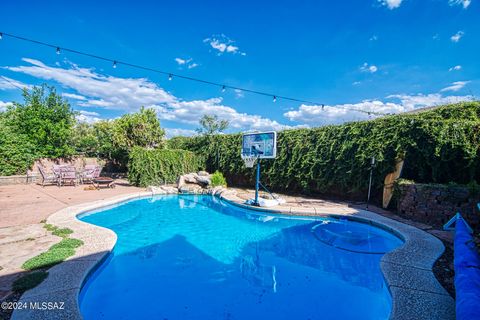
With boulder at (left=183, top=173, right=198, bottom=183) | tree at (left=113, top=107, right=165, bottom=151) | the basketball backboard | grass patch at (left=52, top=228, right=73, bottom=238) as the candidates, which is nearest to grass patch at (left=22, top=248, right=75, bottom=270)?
grass patch at (left=52, top=228, right=73, bottom=238)

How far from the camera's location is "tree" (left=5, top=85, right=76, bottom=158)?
11.6m

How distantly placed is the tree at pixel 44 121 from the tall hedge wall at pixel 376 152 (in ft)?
32.3

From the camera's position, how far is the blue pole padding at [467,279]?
1.62m

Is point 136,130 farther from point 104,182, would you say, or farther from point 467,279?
point 467,279

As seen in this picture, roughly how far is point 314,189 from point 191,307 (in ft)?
24.1

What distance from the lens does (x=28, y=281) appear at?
8.08 ft

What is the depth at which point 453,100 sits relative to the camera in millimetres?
6340

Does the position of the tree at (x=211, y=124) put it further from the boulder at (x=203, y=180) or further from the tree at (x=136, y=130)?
the boulder at (x=203, y=180)

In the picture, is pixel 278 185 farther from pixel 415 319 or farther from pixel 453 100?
pixel 415 319

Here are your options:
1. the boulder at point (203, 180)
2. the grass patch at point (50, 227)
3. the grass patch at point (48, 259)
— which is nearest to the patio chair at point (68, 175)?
the boulder at point (203, 180)

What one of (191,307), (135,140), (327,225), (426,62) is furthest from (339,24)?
(135,140)

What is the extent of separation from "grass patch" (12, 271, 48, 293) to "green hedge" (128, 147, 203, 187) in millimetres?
8245

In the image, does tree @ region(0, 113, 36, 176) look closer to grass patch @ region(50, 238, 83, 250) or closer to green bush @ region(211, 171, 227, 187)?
green bush @ region(211, 171, 227, 187)

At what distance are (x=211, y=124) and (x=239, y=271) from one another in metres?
24.8
